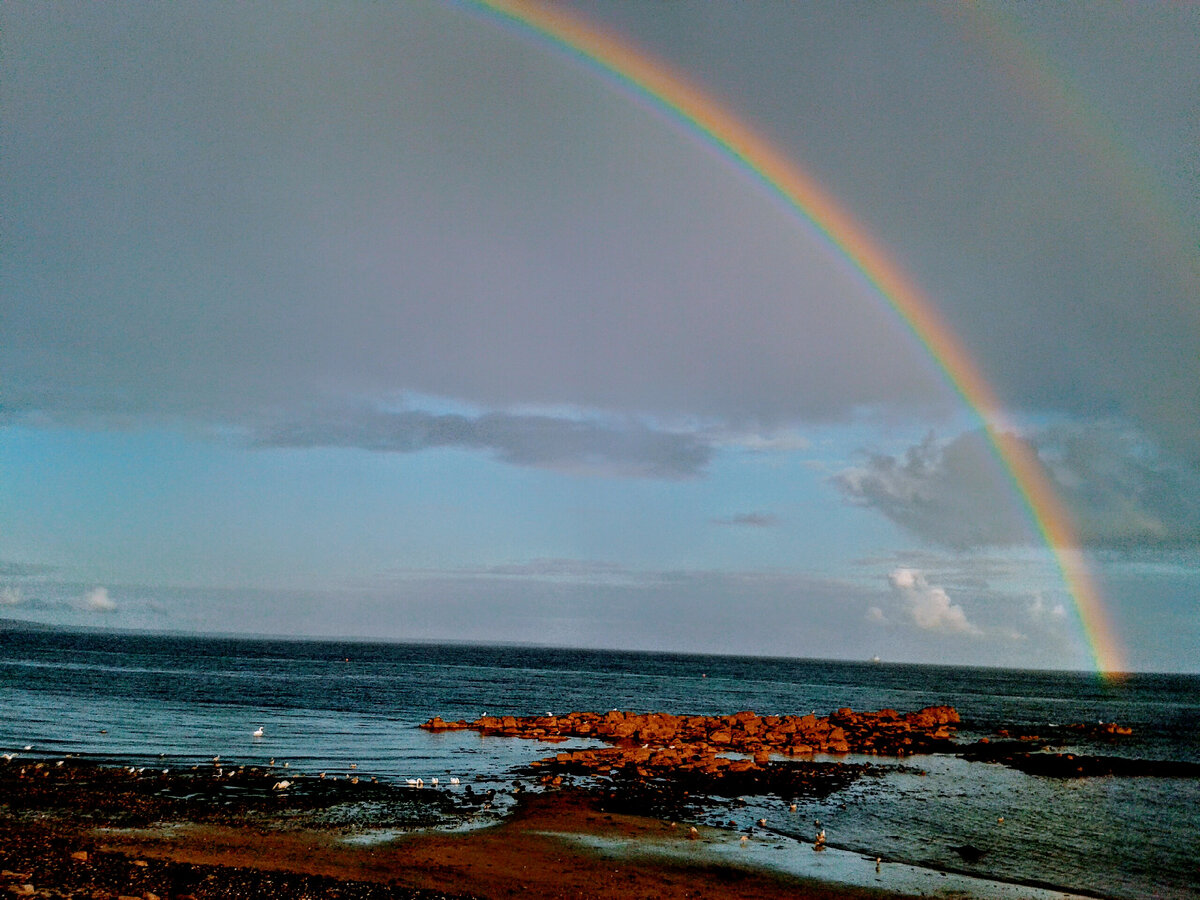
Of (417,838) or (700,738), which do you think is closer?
(417,838)

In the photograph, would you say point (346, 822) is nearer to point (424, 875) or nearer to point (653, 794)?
point (424, 875)

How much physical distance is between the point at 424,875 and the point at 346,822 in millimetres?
6830

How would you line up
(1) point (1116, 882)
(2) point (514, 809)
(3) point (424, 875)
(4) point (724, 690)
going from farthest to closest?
A: (4) point (724, 690)
(2) point (514, 809)
(1) point (1116, 882)
(3) point (424, 875)

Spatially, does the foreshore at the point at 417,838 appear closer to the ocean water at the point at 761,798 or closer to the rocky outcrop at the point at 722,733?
the ocean water at the point at 761,798

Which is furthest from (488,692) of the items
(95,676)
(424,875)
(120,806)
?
(424,875)

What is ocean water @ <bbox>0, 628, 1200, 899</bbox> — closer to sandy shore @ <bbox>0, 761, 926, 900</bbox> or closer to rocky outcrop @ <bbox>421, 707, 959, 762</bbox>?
rocky outcrop @ <bbox>421, 707, 959, 762</bbox>

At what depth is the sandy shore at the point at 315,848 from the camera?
A: 64.8 ft

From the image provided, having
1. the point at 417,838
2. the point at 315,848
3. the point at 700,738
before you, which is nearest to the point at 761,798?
the point at 417,838

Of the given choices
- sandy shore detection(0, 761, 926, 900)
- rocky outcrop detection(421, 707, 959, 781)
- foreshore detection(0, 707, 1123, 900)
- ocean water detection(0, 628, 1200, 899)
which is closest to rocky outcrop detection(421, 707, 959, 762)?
rocky outcrop detection(421, 707, 959, 781)

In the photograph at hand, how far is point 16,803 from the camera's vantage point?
27.5 meters

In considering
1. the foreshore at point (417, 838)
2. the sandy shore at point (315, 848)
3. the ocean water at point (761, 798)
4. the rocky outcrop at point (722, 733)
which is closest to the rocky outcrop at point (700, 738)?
the rocky outcrop at point (722, 733)

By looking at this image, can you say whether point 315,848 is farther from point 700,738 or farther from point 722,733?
point 722,733

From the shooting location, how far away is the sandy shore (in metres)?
19.8

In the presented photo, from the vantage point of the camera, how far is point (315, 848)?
947 inches
